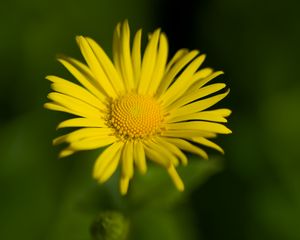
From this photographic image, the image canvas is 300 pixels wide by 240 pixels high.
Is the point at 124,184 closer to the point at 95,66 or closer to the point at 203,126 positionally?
the point at 203,126

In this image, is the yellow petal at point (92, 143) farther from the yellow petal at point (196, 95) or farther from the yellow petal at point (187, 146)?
the yellow petal at point (196, 95)

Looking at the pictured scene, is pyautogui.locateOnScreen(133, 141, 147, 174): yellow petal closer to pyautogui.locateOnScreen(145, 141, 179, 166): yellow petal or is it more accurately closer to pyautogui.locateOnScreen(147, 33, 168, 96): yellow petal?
pyautogui.locateOnScreen(145, 141, 179, 166): yellow petal

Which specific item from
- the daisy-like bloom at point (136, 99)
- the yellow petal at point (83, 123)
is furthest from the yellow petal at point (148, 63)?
the yellow petal at point (83, 123)

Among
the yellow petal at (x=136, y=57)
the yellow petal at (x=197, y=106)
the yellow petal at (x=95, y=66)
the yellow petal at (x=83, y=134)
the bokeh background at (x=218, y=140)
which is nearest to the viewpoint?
the yellow petal at (x=83, y=134)

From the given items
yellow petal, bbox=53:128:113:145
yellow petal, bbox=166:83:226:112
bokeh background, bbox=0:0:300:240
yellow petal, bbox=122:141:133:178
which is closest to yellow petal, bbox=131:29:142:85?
yellow petal, bbox=166:83:226:112

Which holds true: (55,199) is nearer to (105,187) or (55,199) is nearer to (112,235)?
(105,187)

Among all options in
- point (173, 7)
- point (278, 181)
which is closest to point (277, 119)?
point (278, 181)
